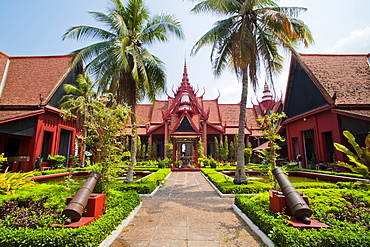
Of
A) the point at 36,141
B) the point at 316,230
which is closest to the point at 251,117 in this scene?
the point at 36,141

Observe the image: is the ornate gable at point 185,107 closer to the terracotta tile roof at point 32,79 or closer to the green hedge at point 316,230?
the terracotta tile roof at point 32,79

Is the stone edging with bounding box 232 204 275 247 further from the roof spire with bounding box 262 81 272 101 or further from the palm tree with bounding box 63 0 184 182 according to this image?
the roof spire with bounding box 262 81 272 101

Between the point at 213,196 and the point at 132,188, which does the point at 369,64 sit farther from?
the point at 132,188

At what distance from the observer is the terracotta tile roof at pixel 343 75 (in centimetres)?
1277

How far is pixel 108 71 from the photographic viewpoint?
9242mm

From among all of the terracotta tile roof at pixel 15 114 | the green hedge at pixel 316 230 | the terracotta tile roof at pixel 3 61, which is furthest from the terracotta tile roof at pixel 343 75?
the terracotta tile roof at pixel 3 61

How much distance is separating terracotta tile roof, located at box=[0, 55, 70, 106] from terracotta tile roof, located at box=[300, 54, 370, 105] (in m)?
19.2

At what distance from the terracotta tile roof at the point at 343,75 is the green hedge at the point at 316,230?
9.64 meters

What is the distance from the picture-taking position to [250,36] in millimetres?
8148

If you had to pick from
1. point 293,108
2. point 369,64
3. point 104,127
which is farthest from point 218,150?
point 104,127

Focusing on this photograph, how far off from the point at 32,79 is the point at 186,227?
18.9 m

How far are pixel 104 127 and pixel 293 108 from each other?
1687 cm

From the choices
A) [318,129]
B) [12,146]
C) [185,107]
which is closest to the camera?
[318,129]

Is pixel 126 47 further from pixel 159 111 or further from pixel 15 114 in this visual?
pixel 159 111
